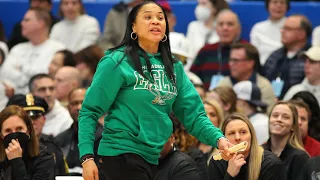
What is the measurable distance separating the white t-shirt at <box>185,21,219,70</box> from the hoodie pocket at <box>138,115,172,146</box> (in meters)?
5.87

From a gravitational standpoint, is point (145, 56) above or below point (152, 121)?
above

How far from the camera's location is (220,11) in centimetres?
1146

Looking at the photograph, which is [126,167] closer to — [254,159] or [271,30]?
[254,159]

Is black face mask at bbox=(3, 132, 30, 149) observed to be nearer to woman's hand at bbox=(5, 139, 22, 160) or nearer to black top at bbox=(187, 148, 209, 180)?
woman's hand at bbox=(5, 139, 22, 160)

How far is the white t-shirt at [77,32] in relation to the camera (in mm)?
11750

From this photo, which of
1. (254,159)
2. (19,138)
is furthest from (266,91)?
(19,138)

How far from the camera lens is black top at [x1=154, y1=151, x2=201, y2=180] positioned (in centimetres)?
666

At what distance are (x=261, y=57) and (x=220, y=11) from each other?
2.53 feet

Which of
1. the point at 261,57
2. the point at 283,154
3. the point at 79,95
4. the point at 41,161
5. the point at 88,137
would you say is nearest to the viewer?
the point at 88,137

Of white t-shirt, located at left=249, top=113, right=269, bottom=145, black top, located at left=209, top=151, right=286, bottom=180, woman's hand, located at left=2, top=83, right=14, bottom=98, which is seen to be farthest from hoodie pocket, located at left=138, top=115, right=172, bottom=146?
woman's hand, located at left=2, top=83, right=14, bottom=98

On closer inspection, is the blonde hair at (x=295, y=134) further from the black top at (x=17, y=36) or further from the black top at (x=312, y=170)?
the black top at (x=17, y=36)

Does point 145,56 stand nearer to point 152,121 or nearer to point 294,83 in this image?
point 152,121

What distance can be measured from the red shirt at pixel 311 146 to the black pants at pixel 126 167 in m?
2.94

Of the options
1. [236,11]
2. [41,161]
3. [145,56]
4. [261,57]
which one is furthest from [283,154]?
[236,11]
